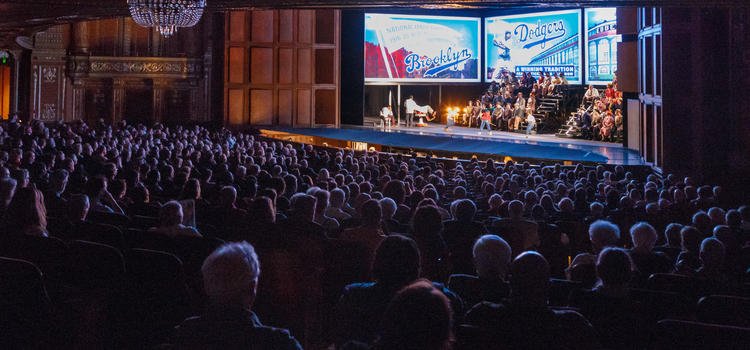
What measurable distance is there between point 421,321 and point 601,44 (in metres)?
22.0

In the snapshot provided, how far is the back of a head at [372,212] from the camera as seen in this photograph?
4.15 metres

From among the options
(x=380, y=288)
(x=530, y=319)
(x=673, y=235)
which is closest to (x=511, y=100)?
(x=673, y=235)

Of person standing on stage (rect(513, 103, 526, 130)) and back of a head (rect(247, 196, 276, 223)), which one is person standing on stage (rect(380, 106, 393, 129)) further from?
back of a head (rect(247, 196, 276, 223))

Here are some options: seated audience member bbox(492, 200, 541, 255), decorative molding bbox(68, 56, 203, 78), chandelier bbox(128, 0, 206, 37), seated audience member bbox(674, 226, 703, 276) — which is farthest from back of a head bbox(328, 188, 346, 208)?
decorative molding bbox(68, 56, 203, 78)

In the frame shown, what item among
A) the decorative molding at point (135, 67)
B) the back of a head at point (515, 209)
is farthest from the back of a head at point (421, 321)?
the decorative molding at point (135, 67)

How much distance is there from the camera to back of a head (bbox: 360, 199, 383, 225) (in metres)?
4.15

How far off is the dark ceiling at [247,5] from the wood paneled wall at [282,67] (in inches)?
405

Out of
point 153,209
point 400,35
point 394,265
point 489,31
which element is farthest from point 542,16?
point 394,265

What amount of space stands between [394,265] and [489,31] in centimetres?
2549

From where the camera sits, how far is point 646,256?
3.96m

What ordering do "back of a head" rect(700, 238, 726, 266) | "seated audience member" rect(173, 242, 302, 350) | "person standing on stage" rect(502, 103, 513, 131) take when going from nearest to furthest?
"seated audience member" rect(173, 242, 302, 350) < "back of a head" rect(700, 238, 726, 266) < "person standing on stage" rect(502, 103, 513, 131)

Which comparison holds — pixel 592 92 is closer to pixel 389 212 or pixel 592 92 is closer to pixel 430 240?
pixel 389 212

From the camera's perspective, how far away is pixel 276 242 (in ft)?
13.5

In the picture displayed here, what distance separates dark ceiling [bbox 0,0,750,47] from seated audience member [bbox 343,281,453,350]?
800cm
